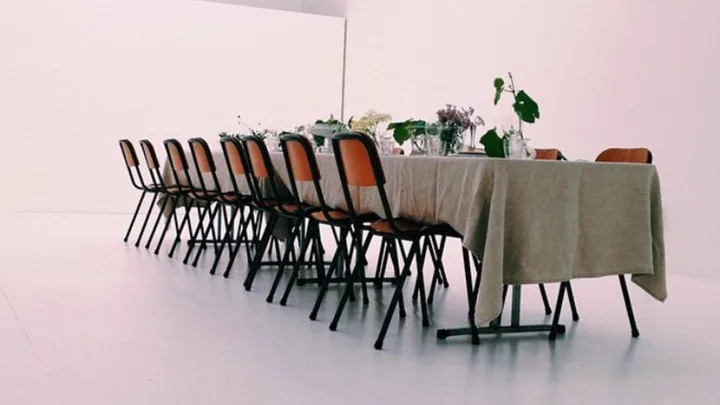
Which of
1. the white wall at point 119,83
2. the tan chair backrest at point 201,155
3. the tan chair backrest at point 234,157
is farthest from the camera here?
the white wall at point 119,83

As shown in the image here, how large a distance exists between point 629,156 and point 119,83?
23.2 feet

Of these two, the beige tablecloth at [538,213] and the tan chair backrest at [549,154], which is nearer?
the beige tablecloth at [538,213]

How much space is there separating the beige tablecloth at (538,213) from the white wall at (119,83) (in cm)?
671

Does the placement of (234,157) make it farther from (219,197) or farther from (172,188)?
(172,188)

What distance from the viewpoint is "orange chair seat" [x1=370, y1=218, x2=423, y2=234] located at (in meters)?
3.03

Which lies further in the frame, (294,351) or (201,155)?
(201,155)

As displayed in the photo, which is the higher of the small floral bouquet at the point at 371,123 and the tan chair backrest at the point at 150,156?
the small floral bouquet at the point at 371,123

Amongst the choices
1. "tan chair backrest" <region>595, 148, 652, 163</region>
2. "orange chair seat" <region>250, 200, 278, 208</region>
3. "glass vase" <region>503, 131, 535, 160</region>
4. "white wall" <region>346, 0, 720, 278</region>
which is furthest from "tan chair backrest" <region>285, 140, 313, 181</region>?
"white wall" <region>346, 0, 720, 278</region>

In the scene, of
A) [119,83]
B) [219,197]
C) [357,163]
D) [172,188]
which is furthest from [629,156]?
[119,83]

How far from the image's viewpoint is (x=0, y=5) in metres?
8.56

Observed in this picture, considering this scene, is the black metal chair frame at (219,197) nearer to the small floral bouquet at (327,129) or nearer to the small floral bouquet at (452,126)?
the small floral bouquet at (327,129)

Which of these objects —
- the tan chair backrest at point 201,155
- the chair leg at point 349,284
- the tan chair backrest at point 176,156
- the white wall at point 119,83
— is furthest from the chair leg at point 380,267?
the white wall at point 119,83

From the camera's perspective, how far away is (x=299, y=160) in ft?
11.9

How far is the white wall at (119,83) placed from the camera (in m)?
8.75
